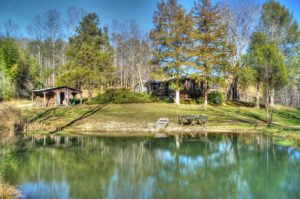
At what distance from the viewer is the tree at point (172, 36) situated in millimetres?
38406

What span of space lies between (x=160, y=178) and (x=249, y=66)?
107ft

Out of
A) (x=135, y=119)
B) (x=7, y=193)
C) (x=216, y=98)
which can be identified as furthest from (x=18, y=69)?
(x=7, y=193)

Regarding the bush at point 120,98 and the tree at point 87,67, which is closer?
the bush at point 120,98

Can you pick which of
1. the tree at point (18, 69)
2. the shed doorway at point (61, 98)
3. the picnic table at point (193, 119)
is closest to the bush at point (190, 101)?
the picnic table at point (193, 119)

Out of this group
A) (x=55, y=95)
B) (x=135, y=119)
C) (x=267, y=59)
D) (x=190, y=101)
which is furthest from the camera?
(x=190, y=101)

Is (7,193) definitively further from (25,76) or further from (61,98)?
(25,76)

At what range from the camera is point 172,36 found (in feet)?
128

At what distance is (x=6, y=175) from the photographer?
1020 cm

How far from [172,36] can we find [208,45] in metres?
5.01

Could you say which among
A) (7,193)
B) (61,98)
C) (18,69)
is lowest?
(7,193)

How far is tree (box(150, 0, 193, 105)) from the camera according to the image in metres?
38.4

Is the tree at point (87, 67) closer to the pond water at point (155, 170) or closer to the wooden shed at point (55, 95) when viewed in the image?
the wooden shed at point (55, 95)

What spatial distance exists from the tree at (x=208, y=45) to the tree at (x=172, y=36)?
4.51 feet

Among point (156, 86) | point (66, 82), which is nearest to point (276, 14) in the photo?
point (156, 86)
